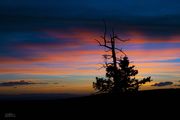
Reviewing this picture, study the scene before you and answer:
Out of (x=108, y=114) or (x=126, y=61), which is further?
(x=126, y=61)

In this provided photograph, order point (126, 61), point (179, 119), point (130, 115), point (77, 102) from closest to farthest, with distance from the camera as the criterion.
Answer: point (179, 119), point (130, 115), point (77, 102), point (126, 61)

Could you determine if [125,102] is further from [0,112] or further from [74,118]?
[0,112]

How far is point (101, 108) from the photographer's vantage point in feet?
61.2

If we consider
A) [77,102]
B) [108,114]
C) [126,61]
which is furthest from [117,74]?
→ [108,114]

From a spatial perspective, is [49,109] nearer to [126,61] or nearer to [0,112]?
[0,112]

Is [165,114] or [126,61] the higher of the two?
[126,61]

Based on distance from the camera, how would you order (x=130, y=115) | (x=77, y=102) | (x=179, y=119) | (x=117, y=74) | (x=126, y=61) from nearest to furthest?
(x=179, y=119), (x=130, y=115), (x=77, y=102), (x=117, y=74), (x=126, y=61)

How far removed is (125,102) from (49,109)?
4050 mm

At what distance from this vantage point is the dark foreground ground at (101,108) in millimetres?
17203

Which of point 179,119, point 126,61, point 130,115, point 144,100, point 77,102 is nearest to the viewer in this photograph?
point 179,119

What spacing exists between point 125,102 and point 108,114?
1739mm

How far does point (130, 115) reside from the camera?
56.0 feet

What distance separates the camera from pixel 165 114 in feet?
54.2

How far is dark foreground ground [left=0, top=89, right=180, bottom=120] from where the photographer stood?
17203 millimetres
